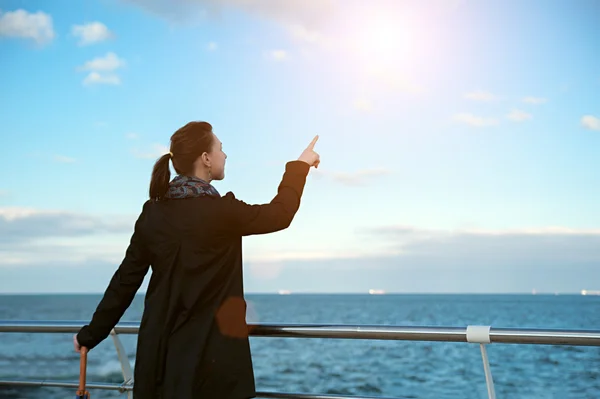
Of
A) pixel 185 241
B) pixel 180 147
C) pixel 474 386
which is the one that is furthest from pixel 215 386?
pixel 474 386

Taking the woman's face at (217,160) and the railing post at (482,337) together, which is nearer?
the railing post at (482,337)

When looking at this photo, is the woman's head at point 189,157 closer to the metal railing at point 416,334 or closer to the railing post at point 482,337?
the metal railing at point 416,334

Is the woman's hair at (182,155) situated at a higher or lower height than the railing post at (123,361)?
higher

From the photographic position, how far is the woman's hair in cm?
244

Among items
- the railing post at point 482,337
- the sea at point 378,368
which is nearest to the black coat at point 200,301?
the railing post at point 482,337

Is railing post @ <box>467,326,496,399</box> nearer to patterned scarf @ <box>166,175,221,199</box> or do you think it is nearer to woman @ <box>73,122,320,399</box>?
woman @ <box>73,122,320,399</box>

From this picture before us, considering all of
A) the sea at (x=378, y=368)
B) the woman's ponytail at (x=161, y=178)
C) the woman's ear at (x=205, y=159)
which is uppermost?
the woman's ear at (x=205, y=159)

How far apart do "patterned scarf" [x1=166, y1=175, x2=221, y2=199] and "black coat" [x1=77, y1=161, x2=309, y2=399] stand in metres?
0.02

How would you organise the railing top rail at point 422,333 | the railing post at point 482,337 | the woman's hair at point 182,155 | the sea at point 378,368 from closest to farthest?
the railing top rail at point 422,333
the railing post at point 482,337
the woman's hair at point 182,155
the sea at point 378,368

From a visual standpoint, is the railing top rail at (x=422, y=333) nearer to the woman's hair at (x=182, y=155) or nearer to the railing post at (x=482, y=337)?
the railing post at (x=482, y=337)

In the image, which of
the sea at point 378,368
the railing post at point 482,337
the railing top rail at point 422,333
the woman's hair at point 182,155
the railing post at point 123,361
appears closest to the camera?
the railing top rail at point 422,333

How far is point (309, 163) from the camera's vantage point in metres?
2.54

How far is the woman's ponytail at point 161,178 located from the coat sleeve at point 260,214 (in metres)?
0.24

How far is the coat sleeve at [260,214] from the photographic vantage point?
229cm
